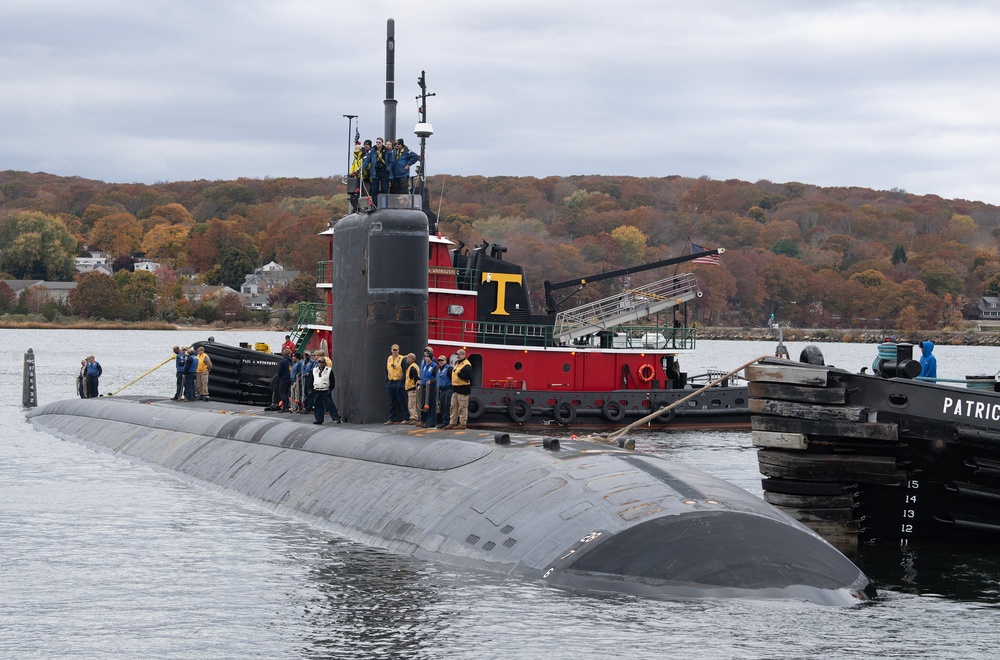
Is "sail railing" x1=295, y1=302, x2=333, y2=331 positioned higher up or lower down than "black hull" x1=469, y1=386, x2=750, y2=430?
higher up

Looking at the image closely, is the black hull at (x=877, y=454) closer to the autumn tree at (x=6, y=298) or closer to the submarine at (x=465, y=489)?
the submarine at (x=465, y=489)

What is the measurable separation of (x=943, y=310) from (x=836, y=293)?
1343 centimetres

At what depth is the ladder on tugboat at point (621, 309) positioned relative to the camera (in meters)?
38.1

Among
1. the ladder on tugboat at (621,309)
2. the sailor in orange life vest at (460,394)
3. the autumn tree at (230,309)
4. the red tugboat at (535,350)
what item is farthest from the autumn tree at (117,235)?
the sailor in orange life vest at (460,394)

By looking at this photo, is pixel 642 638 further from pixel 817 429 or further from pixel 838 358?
pixel 838 358

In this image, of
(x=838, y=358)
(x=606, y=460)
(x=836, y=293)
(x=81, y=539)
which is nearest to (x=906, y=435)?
(x=606, y=460)

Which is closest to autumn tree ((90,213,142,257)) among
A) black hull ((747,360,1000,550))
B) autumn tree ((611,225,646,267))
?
autumn tree ((611,225,646,267))

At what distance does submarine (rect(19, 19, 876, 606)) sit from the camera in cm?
1171

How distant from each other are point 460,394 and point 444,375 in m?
0.47

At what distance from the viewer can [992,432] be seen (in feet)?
54.0

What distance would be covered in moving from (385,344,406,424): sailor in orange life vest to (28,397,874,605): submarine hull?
0.60 meters

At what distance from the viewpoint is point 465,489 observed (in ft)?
47.7

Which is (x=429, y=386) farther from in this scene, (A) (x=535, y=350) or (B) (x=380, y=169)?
(A) (x=535, y=350)

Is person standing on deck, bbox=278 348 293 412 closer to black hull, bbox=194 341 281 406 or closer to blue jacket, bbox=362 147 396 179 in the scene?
blue jacket, bbox=362 147 396 179
